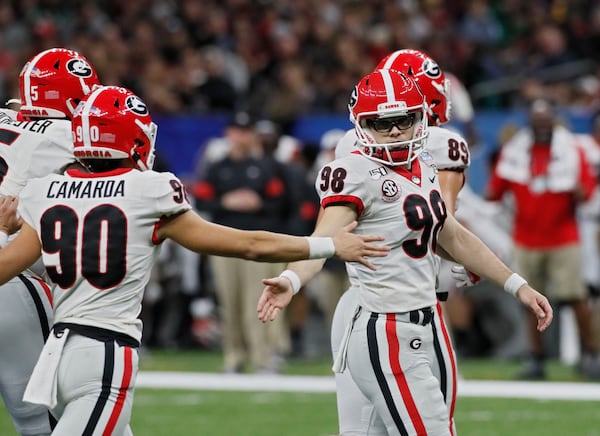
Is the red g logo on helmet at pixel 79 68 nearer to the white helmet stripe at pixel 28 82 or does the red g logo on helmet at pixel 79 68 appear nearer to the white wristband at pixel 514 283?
the white helmet stripe at pixel 28 82

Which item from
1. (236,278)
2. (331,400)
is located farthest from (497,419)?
(236,278)

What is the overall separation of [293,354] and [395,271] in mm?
7244

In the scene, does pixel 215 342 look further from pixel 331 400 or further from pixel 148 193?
pixel 148 193

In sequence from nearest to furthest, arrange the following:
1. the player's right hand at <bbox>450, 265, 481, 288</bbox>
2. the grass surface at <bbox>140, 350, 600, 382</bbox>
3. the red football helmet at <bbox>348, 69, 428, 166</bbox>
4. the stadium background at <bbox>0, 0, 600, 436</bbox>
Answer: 1. the red football helmet at <bbox>348, 69, 428, 166</bbox>
2. the player's right hand at <bbox>450, 265, 481, 288</bbox>
3. the grass surface at <bbox>140, 350, 600, 382</bbox>
4. the stadium background at <bbox>0, 0, 600, 436</bbox>

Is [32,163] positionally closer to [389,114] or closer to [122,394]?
[122,394]

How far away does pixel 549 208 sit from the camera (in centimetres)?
1031

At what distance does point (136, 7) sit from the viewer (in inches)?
656

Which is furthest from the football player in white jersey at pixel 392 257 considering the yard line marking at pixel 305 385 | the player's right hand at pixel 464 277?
the yard line marking at pixel 305 385

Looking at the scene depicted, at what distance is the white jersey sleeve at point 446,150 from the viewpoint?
5.43m

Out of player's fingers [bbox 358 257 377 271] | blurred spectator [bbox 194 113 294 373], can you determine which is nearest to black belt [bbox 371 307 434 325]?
player's fingers [bbox 358 257 377 271]

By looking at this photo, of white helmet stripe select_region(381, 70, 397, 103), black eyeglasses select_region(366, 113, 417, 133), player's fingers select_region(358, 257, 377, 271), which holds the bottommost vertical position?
player's fingers select_region(358, 257, 377, 271)

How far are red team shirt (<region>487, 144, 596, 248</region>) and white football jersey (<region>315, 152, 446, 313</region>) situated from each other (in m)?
5.51

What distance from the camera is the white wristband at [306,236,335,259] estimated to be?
4.53 meters

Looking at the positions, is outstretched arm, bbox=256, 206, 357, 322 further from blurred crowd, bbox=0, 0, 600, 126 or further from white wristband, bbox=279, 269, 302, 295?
blurred crowd, bbox=0, 0, 600, 126
